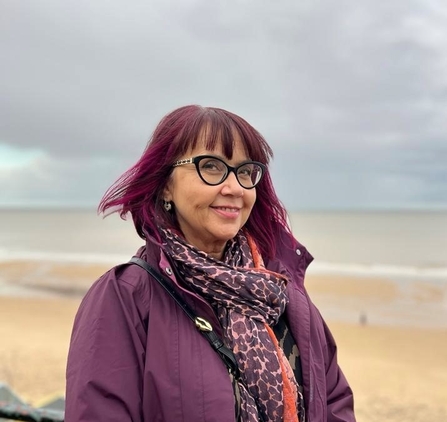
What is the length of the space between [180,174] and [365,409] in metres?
7.34

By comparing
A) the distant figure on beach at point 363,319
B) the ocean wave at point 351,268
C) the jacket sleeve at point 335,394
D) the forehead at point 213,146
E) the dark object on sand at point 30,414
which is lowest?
the ocean wave at point 351,268

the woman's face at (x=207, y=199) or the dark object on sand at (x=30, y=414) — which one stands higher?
the woman's face at (x=207, y=199)

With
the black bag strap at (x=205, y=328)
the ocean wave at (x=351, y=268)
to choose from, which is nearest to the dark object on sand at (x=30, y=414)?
the black bag strap at (x=205, y=328)

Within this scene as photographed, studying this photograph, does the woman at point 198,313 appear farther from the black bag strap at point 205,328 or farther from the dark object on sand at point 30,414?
the dark object on sand at point 30,414

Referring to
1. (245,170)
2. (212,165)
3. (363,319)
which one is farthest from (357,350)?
(212,165)

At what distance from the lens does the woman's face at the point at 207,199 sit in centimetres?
169

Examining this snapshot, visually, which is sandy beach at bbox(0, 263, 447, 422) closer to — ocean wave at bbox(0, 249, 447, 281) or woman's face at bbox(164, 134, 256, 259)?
woman's face at bbox(164, 134, 256, 259)

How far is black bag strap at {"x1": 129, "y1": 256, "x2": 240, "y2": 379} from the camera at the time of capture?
5.12 feet

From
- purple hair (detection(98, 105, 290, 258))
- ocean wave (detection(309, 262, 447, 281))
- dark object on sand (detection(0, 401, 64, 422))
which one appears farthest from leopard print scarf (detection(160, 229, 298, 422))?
ocean wave (detection(309, 262, 447, 281))

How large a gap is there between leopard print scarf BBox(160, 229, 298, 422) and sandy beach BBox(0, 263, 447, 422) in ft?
13.0

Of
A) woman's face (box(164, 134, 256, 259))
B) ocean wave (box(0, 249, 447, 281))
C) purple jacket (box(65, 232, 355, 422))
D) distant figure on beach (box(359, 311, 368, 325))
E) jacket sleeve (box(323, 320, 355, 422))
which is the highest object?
woman's face (box(164, 134, 256, 259))

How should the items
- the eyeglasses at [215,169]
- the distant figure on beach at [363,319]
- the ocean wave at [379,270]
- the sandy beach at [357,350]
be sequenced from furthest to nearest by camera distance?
the ocean wave at [379,270] → the distant figure on beach at [363,319] → the sandy beach at [357,350] → the eyeglasses at [215,169]

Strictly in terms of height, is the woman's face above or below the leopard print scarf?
above

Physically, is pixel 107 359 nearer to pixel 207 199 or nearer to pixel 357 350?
pixel 207 199
